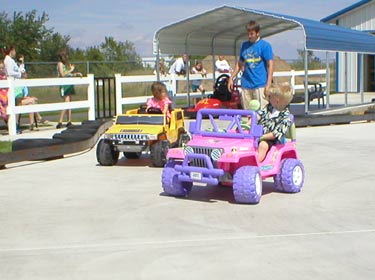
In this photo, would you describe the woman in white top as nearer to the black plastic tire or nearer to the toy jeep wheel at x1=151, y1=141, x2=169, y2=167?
the black plastic tire

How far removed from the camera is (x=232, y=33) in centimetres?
2106

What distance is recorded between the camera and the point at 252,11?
16.6 metres

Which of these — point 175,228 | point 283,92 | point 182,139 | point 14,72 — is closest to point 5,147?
point 182,139

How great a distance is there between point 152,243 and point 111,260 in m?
0.53

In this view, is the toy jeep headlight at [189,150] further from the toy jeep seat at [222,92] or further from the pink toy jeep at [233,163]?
the toy jeep seat at [222,92]

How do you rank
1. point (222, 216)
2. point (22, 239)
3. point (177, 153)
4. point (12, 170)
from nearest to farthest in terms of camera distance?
point (22, 239)
point (222, 216)
point (177, 153)
point (12, 170)

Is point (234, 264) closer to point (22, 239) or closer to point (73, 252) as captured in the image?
point (73, 252)

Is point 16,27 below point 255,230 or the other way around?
the other way around

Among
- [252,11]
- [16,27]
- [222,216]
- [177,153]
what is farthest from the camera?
[16,27]

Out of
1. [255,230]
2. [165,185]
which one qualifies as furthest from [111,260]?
[165,185]

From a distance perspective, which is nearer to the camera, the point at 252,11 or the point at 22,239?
the point at 22,239

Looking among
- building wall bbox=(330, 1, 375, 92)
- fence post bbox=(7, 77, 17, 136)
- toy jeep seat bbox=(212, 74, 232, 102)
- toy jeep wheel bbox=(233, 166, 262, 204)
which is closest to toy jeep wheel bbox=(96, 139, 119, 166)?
toy jeep wheel bbox=(233, 166, 262, 204)

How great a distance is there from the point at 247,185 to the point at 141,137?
9.48ft

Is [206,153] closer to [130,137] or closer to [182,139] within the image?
[130,137]
